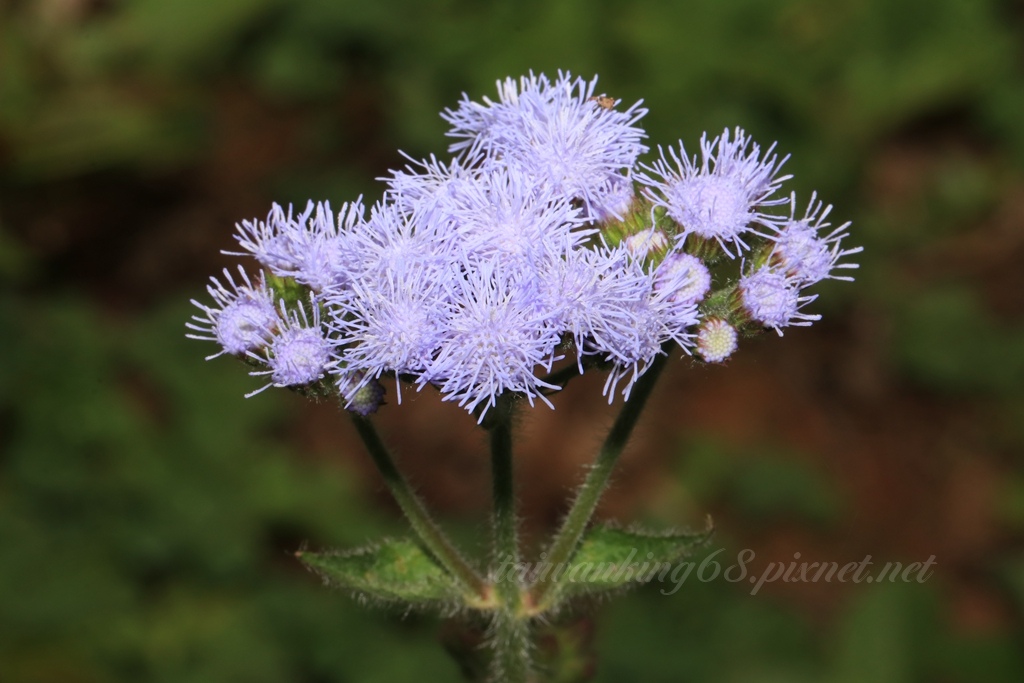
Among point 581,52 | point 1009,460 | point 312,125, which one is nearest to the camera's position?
point 581,52

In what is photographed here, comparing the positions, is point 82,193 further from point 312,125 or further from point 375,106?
point 375,106

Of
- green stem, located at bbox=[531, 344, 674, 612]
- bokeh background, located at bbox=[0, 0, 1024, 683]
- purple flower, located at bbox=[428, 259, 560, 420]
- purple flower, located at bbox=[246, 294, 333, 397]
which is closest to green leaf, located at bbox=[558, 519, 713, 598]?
green stem, located at bbox=[531, 344, 674, 612]

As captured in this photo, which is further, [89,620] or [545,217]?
[89,620]

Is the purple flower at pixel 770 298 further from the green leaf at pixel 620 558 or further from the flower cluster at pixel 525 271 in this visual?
the green leaf at pixel 620 558

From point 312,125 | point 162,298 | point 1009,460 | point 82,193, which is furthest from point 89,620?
point 1009,460

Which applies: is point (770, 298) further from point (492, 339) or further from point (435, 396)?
point (435, 396)

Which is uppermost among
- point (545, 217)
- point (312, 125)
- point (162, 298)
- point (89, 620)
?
point (312, 125)

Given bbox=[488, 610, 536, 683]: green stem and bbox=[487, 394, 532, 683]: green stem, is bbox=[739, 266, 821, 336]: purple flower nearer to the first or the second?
bbox=[487, 394, 532, 683]: green stem
